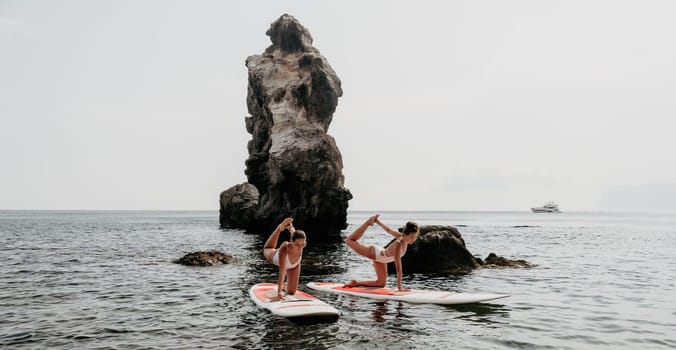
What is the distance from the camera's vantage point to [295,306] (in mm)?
12555

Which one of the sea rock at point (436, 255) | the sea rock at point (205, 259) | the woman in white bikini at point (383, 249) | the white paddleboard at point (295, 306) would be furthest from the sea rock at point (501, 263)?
the sea rock at point (205, 259)

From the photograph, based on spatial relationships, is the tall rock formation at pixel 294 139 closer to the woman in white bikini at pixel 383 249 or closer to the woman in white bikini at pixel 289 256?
the woman in white bikini at pixel 383 249

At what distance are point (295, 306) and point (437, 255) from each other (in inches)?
481

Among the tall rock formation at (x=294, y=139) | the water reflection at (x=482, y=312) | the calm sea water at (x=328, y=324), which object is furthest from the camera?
the tall rock formation at (x=294, y=139)

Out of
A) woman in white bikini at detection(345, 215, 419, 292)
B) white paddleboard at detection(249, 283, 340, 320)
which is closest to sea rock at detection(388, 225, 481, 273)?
woman in white bikini at detection(345, 215, 419, 292)

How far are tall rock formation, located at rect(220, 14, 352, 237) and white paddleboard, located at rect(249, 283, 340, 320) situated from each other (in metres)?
34.9

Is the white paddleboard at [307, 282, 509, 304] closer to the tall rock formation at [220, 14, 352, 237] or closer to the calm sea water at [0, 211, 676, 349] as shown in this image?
the calm sea water at [0, 211, 676, 349]

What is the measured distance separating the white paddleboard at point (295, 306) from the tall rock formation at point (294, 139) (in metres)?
34.9

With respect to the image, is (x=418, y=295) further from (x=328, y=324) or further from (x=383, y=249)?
(x=328, y=324)

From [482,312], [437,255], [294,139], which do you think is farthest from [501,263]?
[294,139]

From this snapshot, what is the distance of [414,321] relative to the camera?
12.7 m

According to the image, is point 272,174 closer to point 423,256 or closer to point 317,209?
point 317,209

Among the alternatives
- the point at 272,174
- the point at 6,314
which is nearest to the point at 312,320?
the point at 6,314

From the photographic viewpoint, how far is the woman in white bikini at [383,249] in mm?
15156
